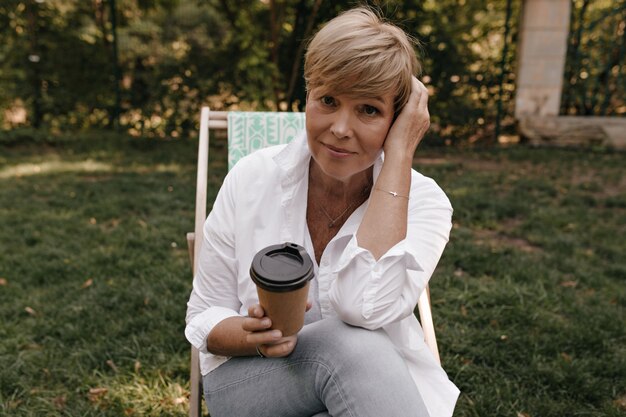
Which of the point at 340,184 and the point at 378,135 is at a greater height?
the point at 378,135

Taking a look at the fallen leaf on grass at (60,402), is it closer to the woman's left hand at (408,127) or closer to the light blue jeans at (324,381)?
the light blue jeans at (324,381)

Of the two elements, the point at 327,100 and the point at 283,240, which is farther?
the point at 283,240

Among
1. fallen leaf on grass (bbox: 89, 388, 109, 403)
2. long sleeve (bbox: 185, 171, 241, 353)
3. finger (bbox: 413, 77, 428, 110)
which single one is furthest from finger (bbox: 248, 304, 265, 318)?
fallen leaf on grass (bbox: 89, 388, 109, 403)

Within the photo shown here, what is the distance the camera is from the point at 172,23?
842cm

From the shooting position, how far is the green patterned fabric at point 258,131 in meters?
2.90

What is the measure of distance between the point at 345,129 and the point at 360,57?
21cm

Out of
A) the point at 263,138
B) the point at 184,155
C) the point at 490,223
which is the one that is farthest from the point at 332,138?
the point at 184,155

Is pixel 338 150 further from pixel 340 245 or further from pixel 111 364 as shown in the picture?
pixel 111 364

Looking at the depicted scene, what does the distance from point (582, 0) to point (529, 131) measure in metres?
2.27

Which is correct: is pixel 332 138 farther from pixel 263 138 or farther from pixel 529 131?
pixel 529 131

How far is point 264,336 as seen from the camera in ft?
4.61

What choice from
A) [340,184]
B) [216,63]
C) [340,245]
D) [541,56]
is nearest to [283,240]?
[340,245]

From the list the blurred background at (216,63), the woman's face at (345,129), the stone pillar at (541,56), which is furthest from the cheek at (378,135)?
the stone pillar at (541,56)

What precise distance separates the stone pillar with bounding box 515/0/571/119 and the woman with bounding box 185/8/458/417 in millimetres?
7400
